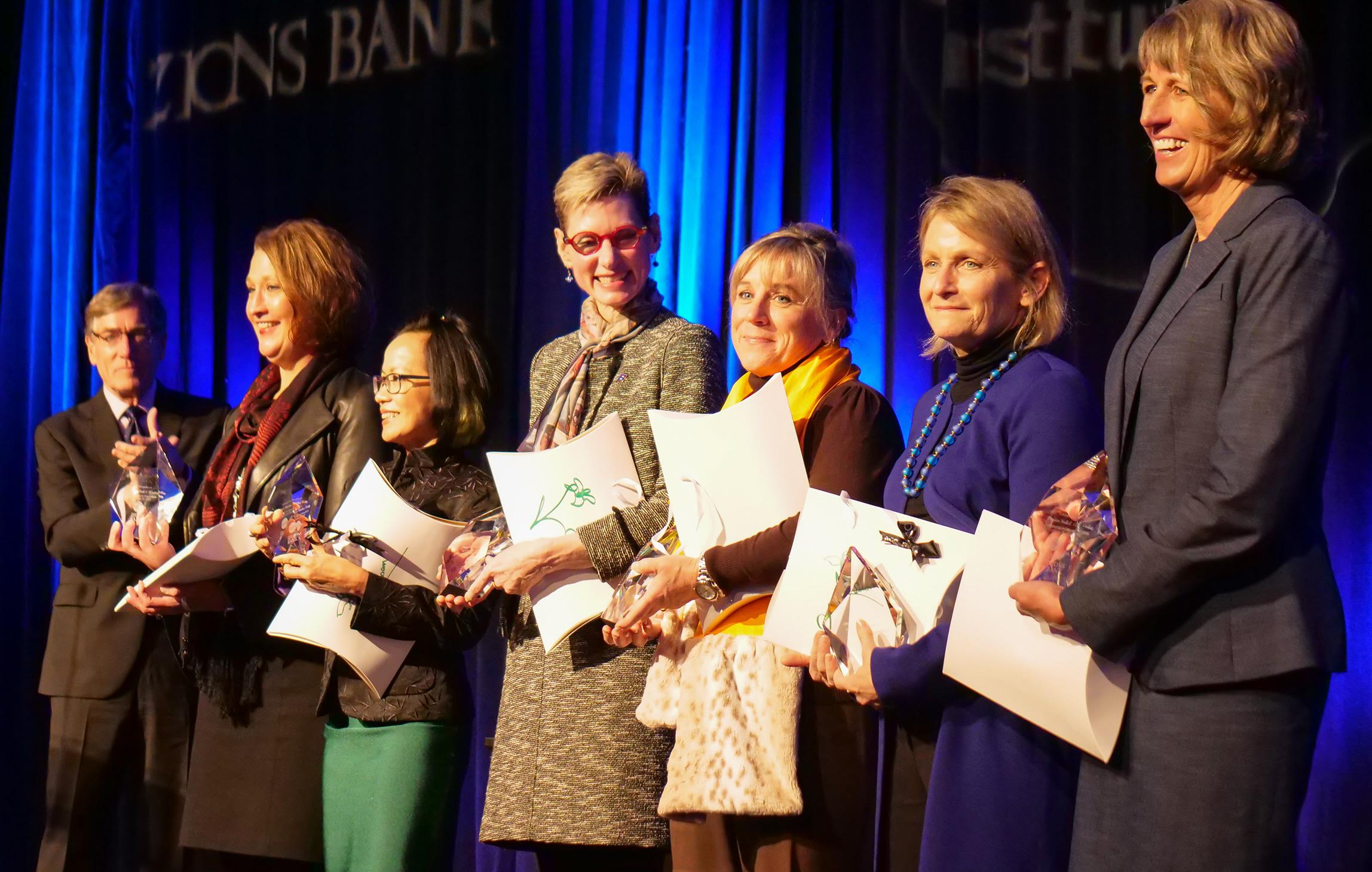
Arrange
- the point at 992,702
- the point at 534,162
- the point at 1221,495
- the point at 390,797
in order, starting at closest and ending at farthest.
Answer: the point at 1221,495 < the point at 992,702 < the point at 390,797 < the point at 534,162

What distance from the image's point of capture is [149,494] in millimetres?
3146

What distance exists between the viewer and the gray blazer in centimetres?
148

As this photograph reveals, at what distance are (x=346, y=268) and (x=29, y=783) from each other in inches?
116

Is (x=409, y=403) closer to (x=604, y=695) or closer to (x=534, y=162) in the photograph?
(x=604, y=695)

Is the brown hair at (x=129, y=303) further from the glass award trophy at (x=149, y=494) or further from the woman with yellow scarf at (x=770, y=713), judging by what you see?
the woman with yellow scarf at (x=770, y=713)

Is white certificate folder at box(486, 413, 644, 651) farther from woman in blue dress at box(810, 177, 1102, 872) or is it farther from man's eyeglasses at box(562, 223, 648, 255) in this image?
woman in blue dress at box(810, 177, 1102, 872)

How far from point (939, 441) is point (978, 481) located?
0.12 meters

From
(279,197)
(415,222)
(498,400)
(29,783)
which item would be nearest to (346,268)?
(498,400)

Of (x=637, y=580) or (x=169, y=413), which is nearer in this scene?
(x=637, y=580)

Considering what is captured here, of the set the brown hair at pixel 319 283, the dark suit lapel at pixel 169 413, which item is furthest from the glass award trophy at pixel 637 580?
the dark suit lapel at pixel 169 413

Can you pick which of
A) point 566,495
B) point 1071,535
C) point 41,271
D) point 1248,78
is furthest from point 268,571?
point 41,271

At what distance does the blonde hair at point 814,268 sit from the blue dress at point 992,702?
0.46m

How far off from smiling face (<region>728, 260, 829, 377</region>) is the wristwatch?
0.40m

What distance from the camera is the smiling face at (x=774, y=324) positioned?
2.43 meters
